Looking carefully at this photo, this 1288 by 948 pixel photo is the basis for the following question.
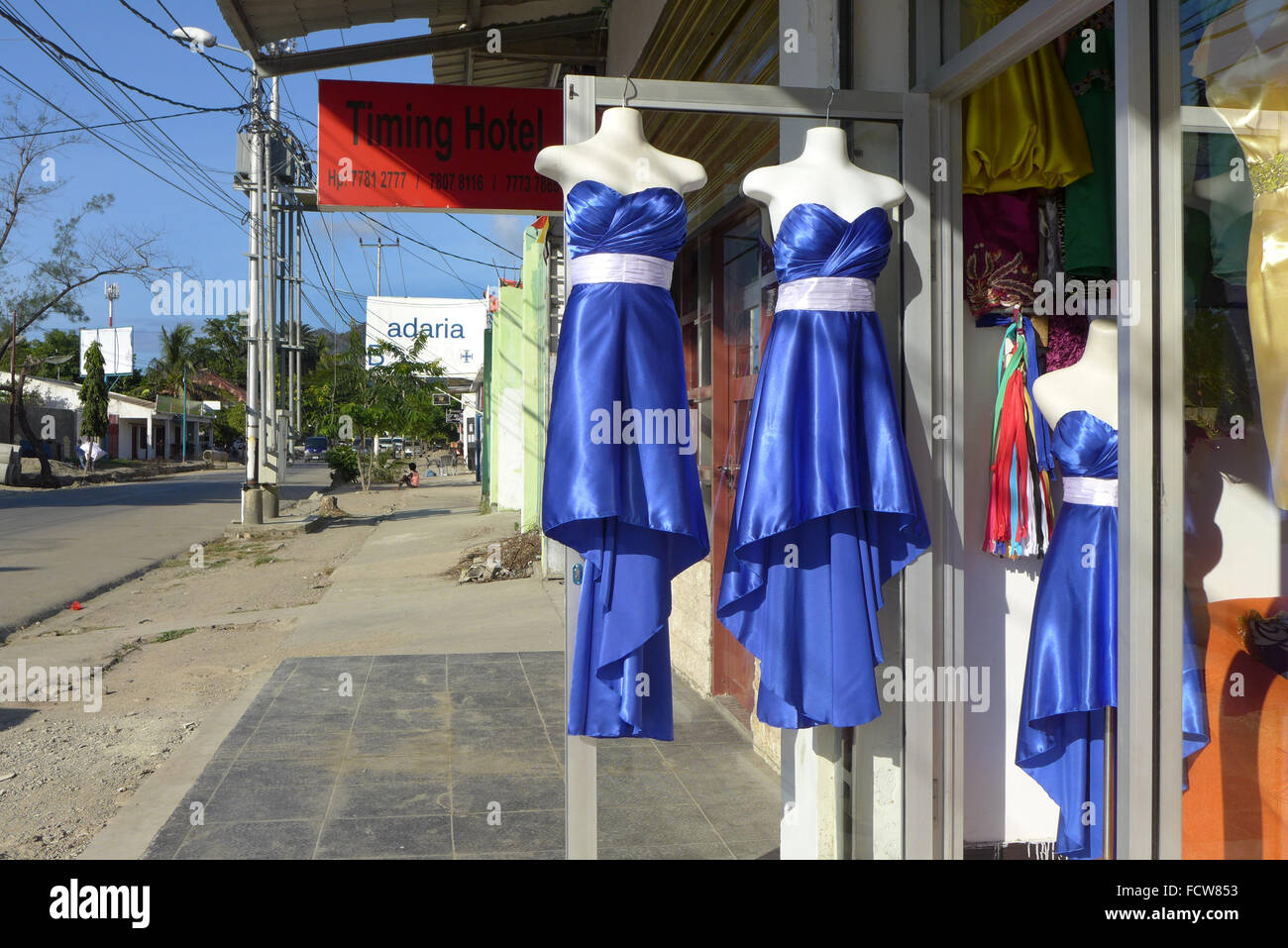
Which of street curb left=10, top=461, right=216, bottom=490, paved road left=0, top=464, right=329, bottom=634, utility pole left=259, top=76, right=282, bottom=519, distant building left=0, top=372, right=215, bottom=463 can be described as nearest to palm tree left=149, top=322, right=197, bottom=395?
distant building left=0, top=372, right=215, bottom=463

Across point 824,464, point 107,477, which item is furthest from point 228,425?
point 824,464

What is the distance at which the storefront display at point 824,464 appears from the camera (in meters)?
2.44

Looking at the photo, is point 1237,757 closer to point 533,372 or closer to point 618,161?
point 618,161

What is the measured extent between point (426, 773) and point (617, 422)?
262cm

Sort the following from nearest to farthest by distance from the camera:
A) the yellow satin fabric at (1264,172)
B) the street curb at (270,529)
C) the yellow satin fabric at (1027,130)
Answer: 1. the yellow satin fabric at (1264,172)
2. the yellow satin fabric at (1027,130)
3. the street curb at (270,529)

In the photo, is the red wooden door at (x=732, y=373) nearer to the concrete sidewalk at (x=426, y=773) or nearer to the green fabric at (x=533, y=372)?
the concrete sidewalk at (x=426, y=773)

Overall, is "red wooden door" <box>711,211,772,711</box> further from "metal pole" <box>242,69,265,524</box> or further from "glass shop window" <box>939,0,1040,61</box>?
"metal pole" <box>242,69,265,524</box>

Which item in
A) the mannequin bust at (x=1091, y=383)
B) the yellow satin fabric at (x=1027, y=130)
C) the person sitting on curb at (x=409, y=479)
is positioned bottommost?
the person sitting on curb at (x=409, y=479)

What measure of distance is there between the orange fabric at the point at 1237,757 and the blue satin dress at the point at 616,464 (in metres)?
1.15

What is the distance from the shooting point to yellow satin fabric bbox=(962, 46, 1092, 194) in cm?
282

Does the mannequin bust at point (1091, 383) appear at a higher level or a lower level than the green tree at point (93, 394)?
A: lower

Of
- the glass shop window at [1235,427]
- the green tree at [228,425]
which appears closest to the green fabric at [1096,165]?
the glass shop window at [1235,427]

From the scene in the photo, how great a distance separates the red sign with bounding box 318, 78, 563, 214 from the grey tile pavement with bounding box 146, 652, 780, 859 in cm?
299

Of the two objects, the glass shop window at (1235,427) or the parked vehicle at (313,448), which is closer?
the glass shop window at (1235,427)
